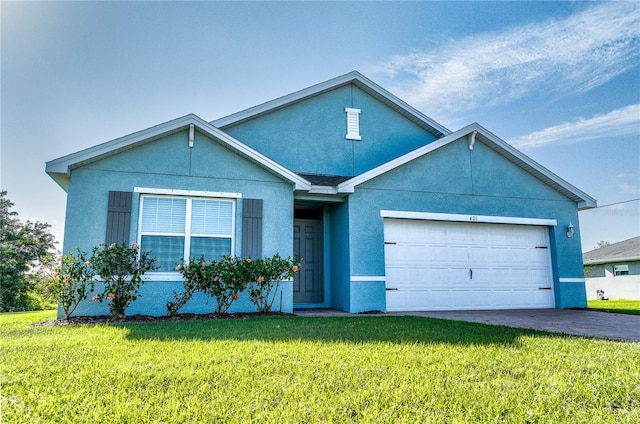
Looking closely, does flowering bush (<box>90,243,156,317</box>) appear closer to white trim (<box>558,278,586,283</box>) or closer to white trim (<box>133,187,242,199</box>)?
white trim (<box>133,187,242,199</box>)

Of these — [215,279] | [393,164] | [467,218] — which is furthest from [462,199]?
[215,279]

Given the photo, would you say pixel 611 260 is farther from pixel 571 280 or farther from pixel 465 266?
pixel 465 266

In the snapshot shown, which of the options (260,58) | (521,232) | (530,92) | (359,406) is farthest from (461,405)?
(530,92)

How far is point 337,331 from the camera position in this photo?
19.9 ft

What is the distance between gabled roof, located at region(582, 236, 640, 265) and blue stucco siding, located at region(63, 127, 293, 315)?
889 inches

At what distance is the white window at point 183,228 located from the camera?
28.4 feet

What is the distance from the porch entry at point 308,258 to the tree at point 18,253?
10.4 metres

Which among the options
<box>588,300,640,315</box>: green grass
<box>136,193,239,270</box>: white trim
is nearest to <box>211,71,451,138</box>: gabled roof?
<box>136,193,239,270</box>: white trim

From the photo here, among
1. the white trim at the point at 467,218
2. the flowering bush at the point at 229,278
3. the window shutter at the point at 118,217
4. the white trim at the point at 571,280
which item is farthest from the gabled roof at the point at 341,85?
the white trim at the point at 571,280

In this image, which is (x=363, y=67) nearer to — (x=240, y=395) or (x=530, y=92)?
(x=530, y=92)

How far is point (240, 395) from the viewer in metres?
3.08

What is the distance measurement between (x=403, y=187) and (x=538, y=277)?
4.63 meters

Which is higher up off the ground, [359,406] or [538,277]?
[538,277]

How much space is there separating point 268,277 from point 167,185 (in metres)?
2.91
